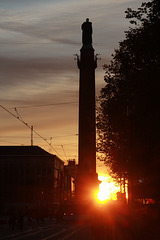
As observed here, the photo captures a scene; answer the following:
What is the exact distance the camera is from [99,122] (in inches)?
1764

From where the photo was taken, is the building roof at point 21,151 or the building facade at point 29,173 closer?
the building facade at point 29,173

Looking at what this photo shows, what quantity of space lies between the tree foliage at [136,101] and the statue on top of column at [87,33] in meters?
58.4

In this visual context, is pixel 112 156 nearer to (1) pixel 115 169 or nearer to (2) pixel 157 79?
(1) pixel 115 169

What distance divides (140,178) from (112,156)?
14.7 feet

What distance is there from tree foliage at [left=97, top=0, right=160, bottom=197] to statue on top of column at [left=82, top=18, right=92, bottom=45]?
58.4 metres

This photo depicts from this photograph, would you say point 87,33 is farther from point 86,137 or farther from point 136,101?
point 136,101

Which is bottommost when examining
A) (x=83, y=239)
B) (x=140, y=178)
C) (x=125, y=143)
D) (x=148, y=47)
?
(x=83, y=239)

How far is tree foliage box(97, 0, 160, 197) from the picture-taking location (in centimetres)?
3075

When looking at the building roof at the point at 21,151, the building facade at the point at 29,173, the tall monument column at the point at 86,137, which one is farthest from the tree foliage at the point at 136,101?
the building roof at the point at 21,151

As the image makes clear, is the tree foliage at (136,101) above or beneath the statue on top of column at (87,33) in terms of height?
beneath

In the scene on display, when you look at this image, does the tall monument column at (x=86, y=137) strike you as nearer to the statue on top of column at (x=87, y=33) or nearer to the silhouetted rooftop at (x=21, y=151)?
the statue on top of column at (x=87, y=33)

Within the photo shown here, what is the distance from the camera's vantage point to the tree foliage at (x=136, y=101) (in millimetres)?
30750

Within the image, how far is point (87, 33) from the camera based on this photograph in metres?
104

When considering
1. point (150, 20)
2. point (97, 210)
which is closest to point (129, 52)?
point (150, 20)
